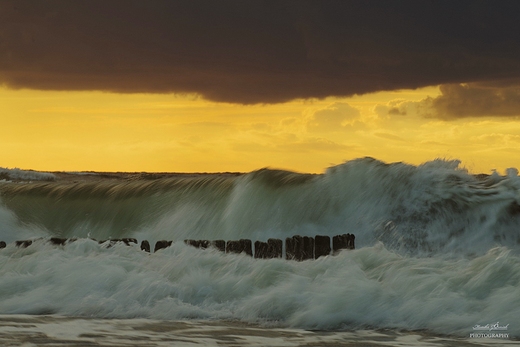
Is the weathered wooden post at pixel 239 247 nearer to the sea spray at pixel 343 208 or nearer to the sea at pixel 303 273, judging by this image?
the sea at pixel 303 273

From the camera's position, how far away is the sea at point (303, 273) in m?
7.69

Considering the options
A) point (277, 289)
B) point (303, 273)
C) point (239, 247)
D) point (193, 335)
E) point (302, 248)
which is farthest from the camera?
point (302, 248)

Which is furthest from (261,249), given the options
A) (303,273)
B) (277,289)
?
(277,289)

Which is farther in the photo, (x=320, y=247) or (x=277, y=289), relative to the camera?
(x=320, y=247)

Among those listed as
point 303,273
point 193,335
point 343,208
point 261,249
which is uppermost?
point 343,208

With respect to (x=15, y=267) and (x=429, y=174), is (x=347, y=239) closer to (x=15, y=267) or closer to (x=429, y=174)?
(x=429, y=174)

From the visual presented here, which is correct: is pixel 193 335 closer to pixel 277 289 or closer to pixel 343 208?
pixel 277 289

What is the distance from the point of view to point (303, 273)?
9180 mm

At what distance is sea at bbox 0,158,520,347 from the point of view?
7.69 metres

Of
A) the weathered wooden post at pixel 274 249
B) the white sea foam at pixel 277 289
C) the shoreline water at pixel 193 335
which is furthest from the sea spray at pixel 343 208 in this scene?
the shoreline water at pixel 193 335

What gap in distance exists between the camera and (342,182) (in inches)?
537

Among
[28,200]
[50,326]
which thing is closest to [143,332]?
[50,326]

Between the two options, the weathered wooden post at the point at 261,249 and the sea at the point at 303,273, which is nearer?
the sea at the point at 303,273

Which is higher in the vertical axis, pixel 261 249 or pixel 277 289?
pixel 261 249
